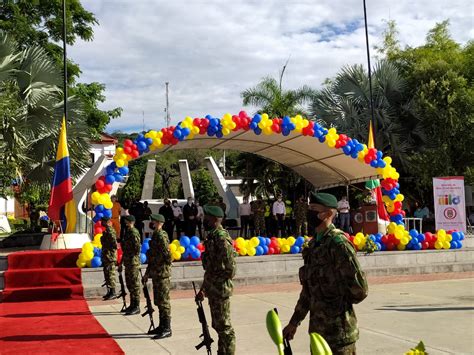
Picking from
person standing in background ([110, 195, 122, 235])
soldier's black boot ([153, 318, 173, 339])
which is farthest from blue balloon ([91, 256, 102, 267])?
soldier's black boot ([153, 318, 173, 339])

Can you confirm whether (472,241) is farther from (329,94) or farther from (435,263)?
(329,94)

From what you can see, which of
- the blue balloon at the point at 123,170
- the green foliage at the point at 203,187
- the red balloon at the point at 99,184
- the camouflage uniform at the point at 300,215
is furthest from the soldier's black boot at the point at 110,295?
the green foliage at the point at 203,187

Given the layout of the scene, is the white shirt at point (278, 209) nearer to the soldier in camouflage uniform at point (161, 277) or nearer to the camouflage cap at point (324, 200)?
the soldier in camouflage uniform at point (161, 277)

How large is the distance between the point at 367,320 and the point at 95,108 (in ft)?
69.6

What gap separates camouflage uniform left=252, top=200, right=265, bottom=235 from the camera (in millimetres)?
18859

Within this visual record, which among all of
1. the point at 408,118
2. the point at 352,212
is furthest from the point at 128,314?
the point at 408,118

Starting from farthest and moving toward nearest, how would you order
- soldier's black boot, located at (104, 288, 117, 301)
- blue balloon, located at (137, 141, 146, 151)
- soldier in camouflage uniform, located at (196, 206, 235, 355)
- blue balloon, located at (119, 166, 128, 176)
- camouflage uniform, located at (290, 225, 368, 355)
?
blue balloon, located at (137, 141, 146, 151)
blue balloon, located at (119, 166, 128, 176)
soldier's black boot, located at (104, 288, 117, 301)
soldier in camouflage uniform, located at (196, 206, 235, 355)
camouflage uniform, located at (290, 225, 368, 355)

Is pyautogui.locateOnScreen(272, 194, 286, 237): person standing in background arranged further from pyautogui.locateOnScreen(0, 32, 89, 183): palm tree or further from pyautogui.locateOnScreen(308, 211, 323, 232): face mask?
pyautogui.locateOnScreen(308, 211, 323, 232): face mask

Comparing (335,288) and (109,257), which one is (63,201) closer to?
(109,257)

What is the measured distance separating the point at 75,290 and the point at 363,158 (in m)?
8.65

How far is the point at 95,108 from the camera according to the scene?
26.5 meters

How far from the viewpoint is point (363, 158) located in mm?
15383

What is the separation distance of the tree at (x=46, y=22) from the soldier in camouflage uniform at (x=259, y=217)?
405 inches

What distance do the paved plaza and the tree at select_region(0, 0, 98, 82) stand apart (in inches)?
597
